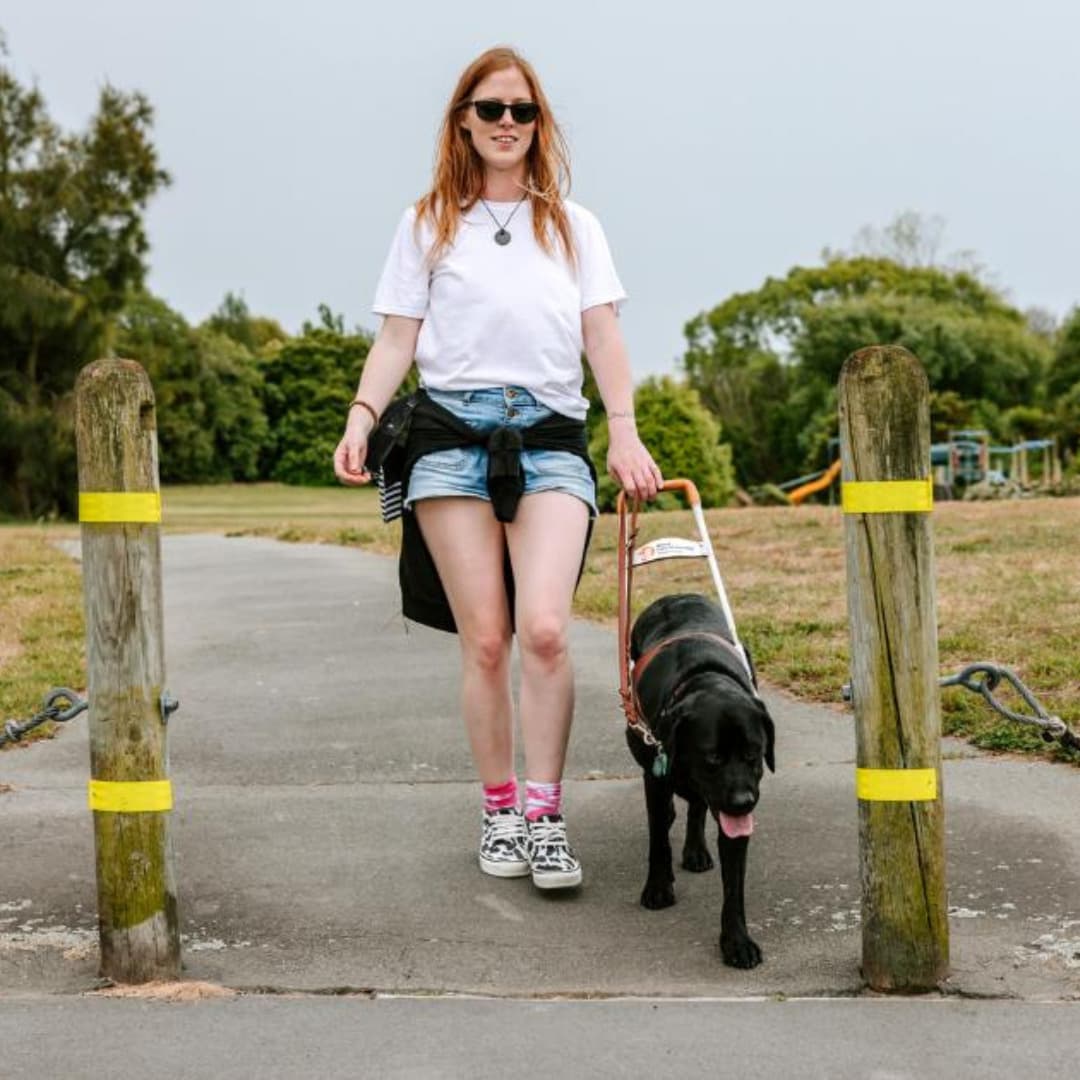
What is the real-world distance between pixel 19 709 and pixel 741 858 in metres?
4.50

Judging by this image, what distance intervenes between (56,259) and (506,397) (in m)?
39.1

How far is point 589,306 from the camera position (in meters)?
4.33

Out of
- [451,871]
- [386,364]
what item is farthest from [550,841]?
[386,364]

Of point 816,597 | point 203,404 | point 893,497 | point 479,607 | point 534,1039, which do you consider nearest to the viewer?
point 534,1039

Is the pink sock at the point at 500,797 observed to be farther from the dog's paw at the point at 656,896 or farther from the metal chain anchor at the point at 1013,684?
the metal chain anchor at the point at 1013,684

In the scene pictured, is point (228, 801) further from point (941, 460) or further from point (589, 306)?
point (941, 460)

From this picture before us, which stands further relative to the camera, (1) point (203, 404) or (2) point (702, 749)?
(1) point (203, 404)

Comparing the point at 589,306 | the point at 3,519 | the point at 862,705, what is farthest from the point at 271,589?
the point at 3,519

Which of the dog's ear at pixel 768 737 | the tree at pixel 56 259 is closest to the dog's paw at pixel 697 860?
the dog's ear at pixel 768 737

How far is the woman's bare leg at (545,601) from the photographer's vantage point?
13.6 feet

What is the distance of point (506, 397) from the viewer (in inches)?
165

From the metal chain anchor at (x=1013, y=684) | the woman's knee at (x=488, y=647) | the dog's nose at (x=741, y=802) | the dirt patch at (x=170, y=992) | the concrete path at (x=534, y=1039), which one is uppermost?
the woman's knee at (x=488, y=647)

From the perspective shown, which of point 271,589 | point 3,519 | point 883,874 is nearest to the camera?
point 883,874

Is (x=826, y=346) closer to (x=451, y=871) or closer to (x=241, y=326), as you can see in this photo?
(x=241, y=326)
